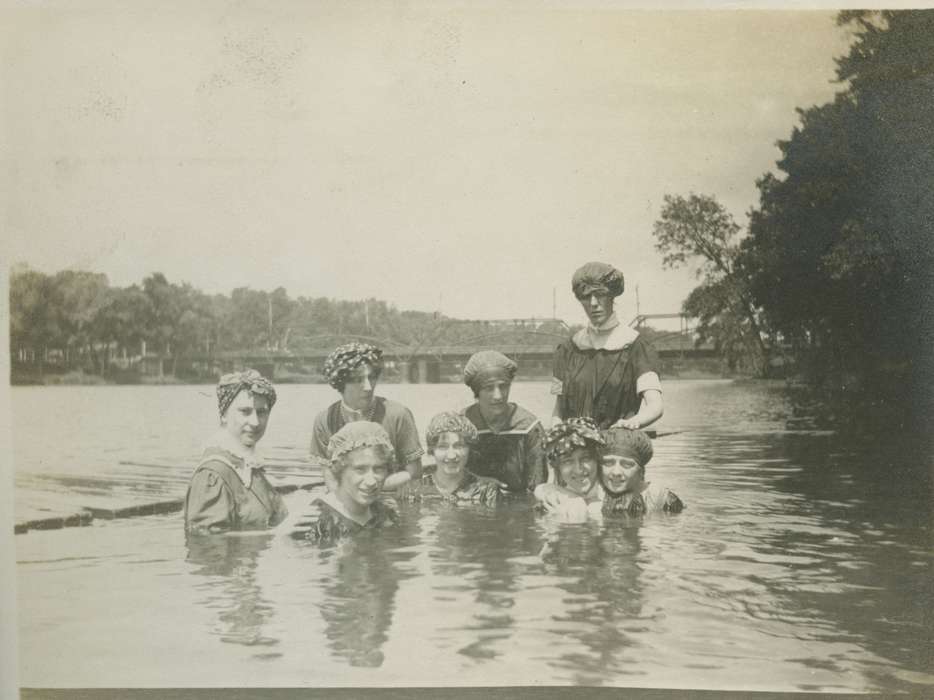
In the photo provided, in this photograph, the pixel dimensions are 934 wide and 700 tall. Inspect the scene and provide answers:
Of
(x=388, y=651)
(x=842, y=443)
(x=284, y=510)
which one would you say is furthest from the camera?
(x=842, y=443)

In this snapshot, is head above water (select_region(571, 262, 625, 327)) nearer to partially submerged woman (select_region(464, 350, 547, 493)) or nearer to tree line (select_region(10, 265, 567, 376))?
tree line (select_region(10, 265, 567, 376))

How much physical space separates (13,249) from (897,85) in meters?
3.77

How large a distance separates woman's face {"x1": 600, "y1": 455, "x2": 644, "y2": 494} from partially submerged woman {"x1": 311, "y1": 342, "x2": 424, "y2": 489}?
0.76m

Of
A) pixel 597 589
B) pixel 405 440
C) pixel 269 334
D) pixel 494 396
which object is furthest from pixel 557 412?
pixel 269 334

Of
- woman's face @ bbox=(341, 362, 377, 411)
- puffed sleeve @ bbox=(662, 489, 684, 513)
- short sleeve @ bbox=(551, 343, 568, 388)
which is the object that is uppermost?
short sleeve @ bbox=(551, 343, 568, 388)

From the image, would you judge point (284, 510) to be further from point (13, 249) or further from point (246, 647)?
point (13, 249)

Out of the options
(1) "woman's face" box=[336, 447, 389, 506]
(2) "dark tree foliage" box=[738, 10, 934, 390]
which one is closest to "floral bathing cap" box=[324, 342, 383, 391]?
(1) "woman's face" box=[336, 447, 389, 506]

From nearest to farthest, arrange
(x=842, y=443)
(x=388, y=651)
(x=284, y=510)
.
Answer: (x=388, y=651), (x=284, y=510), (x=842, y=443)

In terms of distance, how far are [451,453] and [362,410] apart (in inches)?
16.3

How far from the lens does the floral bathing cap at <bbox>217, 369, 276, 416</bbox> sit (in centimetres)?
409

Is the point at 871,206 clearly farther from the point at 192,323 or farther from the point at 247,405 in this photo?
the point at 192,323

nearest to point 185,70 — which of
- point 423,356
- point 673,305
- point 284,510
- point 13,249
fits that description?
point 13,249

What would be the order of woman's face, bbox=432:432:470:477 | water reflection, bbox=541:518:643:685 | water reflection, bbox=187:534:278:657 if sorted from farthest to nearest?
1. woman's face, bbox=432:432:470:477
2. water reflection, bbox=187:534:278:657
3. water reflection, bbox=541:518:643:685

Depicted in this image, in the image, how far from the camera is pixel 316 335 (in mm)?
4203
